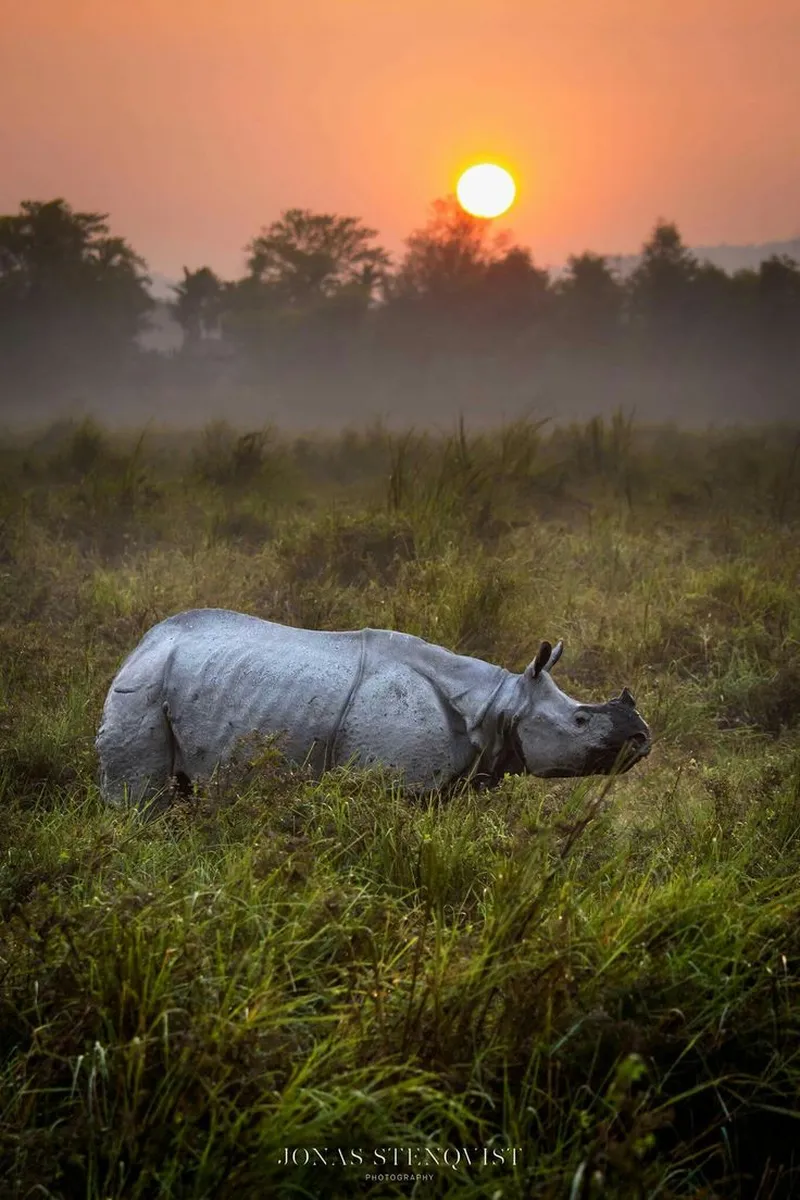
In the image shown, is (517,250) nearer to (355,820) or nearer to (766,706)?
(766,706)

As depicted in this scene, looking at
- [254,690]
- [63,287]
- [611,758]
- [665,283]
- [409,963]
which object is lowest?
[409,963]

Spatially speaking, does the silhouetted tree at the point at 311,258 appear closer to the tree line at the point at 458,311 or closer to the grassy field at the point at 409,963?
the tree line at the point at 458,311

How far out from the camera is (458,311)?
18.4 meters

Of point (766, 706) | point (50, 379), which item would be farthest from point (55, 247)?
point (766, 706)

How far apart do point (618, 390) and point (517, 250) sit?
2820 mm

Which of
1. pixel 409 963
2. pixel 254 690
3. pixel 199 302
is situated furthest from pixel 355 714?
pixel 199 302

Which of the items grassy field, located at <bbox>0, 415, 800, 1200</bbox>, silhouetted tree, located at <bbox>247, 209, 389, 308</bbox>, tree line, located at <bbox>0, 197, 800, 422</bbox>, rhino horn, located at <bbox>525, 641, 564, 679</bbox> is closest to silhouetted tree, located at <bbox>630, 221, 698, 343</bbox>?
tree line, located at <bbox>0, 197, 800, 422</bbox>

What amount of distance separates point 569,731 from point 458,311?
1564cm

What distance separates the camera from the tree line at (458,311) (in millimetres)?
16094

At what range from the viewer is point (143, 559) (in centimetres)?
772

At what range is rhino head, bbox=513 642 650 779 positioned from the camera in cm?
358

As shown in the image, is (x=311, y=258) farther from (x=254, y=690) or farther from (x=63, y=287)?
(x=254, y=690)

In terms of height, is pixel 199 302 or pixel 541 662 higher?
pixel 199 302

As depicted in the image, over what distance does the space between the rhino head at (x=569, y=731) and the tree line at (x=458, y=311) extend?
39.4 ft
